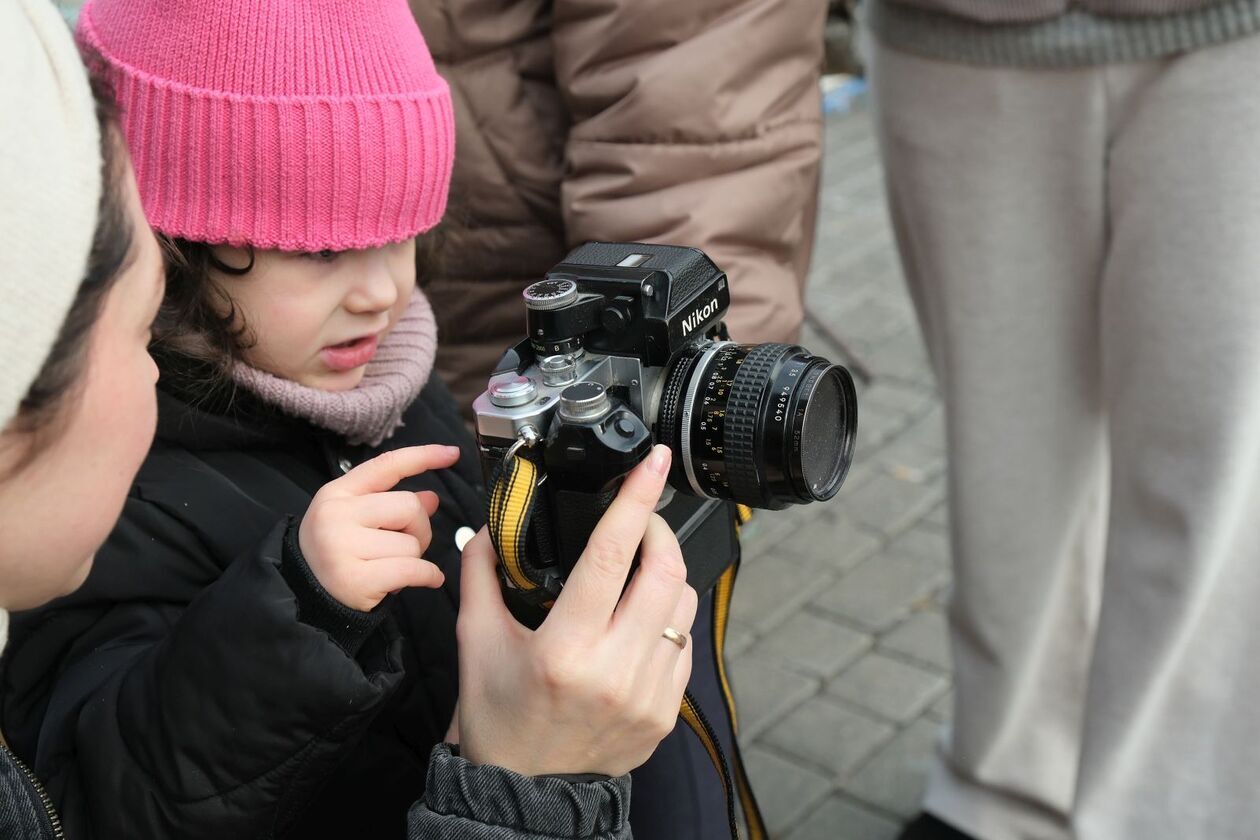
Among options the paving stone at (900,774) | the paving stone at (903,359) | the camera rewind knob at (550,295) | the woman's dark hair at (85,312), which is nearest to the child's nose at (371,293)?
the camera rewind knob at (550,295)

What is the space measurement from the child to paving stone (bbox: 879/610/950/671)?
5.01 ft

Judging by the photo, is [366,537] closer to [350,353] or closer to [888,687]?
[350,353]

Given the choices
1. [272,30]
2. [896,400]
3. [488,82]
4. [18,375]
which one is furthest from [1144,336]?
[896,400]

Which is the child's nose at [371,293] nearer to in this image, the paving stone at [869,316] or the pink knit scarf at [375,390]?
the pink knit scarf at [375,390]

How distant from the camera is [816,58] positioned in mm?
1829

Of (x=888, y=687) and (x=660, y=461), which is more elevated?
(x=660, y=461)

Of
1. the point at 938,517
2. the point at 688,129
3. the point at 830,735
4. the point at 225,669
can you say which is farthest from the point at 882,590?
the point at 225,669

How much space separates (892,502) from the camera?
3344mm

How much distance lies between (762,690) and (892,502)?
748mm

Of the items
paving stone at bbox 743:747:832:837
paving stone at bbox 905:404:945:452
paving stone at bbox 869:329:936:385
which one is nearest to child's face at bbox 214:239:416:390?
paving stone at bbox 743:747:832:837

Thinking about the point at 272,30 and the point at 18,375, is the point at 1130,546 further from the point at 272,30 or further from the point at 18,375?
the point at 18,375

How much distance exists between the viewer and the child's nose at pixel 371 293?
1.38m

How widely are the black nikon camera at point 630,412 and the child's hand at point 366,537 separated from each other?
3.1 inches

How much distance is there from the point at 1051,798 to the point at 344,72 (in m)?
1.63
